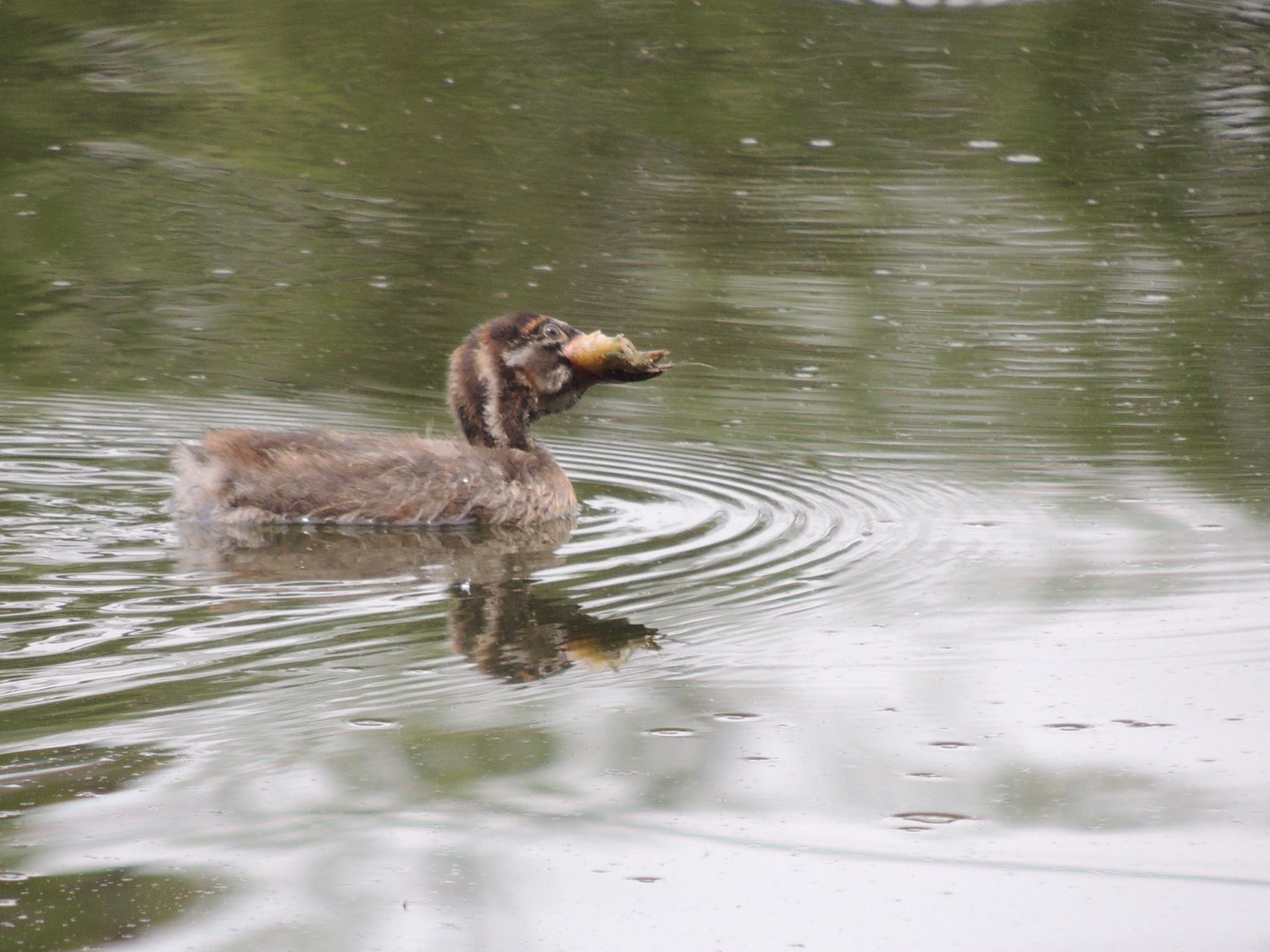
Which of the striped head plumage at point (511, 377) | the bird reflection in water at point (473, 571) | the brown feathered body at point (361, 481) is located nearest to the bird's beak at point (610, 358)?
the striped head plumage at point (511, 377)

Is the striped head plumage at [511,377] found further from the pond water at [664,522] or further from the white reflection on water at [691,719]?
the white reflection on water at [691,719]

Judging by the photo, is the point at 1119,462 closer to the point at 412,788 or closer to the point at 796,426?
the point at 796,426

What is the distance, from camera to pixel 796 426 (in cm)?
849

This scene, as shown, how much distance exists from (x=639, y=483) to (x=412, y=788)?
3651 mm

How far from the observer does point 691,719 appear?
4.75m

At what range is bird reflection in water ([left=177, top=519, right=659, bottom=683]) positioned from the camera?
5375 mm

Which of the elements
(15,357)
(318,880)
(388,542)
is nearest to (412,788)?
(318,880)

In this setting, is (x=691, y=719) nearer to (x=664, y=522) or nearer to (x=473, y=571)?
(x=473, y=571)

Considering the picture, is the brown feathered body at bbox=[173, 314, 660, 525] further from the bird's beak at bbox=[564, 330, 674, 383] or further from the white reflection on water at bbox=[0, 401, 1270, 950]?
the bird's beak at bbox=[564, 330, 674, 383]

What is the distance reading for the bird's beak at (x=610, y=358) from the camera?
7754mm

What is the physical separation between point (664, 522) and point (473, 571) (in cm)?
82

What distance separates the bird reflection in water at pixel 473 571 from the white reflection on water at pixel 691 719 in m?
0.03

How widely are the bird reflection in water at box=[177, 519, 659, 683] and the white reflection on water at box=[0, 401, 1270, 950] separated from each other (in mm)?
28

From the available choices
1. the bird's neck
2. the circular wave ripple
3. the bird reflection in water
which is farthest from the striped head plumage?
the bird reflection in water
